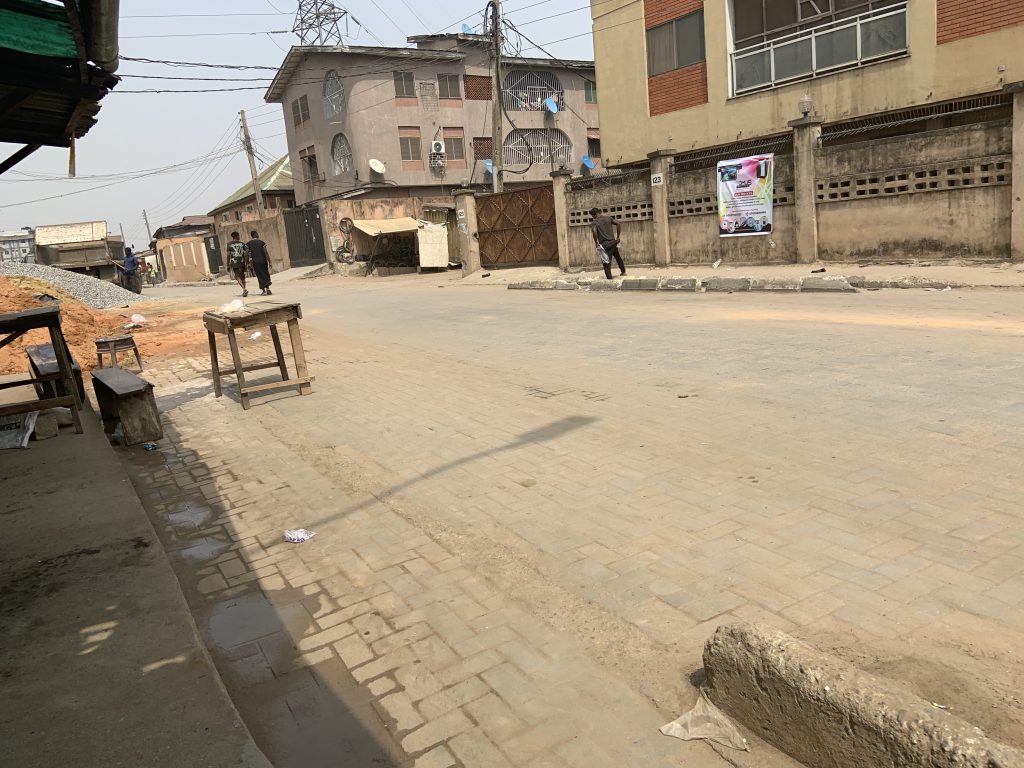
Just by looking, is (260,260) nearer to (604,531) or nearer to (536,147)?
(604,531)

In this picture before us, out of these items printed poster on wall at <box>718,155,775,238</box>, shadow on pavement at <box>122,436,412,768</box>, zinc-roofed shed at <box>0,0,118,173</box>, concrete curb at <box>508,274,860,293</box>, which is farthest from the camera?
printed poster on wall at <box>718,155,775,238</box>

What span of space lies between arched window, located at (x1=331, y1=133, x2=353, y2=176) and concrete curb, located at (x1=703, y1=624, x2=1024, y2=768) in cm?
3985

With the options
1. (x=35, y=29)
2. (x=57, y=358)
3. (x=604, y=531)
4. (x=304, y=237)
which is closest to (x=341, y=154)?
(x=304, y=237)

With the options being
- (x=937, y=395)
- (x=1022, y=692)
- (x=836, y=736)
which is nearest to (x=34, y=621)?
(x=836, y=736)

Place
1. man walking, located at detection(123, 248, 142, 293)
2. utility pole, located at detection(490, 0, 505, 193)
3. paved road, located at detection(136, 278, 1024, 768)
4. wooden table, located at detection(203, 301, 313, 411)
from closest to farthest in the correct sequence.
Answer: paved road, located at detection(136, 278, 1024, 768) → wooden table, located at detection(203, 301, 313, 411) → utility pole, located at detection(490, 0, 505, 193) → man walking, located at detection(123, 248, 142, 293)

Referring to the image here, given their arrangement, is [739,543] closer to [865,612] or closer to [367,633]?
[865,612]

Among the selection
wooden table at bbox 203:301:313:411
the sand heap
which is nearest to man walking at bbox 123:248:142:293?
the sand heap

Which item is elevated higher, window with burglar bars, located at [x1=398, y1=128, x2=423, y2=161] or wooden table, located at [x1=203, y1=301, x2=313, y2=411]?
window with burglar bars, located at [x1=398, y1=128, x2=423, y2=161]

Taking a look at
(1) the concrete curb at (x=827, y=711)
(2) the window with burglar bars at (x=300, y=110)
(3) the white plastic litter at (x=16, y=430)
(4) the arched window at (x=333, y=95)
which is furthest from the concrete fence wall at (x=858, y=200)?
(2) the window with burglar bars at (x=300, y=110)

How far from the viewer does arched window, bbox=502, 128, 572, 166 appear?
4259 cm

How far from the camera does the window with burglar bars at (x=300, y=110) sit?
41.5 meters

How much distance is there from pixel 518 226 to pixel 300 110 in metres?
24.4

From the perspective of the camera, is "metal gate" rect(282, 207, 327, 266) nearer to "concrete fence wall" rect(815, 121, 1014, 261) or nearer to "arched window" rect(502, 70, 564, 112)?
"arched window" rect(502, 70, 564, 112)

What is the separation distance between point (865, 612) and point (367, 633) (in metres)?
2.05
